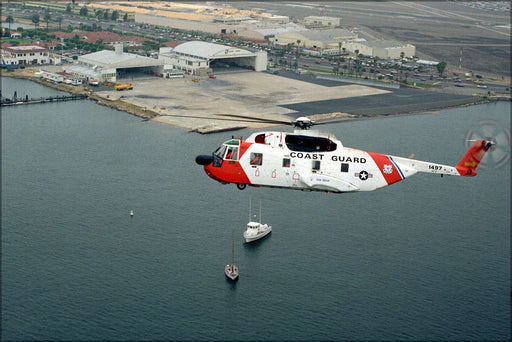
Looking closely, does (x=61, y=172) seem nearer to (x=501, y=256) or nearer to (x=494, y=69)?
(x=501, y=256)

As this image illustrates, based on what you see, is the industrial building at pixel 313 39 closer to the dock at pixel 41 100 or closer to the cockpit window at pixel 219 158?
the dock at pixel 41 100

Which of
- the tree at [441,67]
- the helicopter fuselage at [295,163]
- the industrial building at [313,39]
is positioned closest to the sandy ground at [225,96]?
the tree at [441,67]

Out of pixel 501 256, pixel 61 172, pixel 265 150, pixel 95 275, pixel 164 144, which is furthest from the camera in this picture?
pixel 164 144

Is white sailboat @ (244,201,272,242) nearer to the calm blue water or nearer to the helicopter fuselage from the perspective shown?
the calm blue water

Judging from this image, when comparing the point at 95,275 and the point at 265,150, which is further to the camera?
the point at 95,275

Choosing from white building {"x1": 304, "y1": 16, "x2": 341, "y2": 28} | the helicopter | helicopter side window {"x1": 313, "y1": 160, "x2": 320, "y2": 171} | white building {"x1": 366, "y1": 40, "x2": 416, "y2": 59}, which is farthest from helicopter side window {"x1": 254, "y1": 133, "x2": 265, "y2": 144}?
white building {"x1": 304, "y1": 16, "x2": 341, "y2": 28}

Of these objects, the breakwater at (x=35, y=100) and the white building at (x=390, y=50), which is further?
the white building at (x=390, y=50)

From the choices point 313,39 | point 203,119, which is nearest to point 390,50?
point 313,39

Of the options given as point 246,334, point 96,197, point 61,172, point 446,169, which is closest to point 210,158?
point 446,169
